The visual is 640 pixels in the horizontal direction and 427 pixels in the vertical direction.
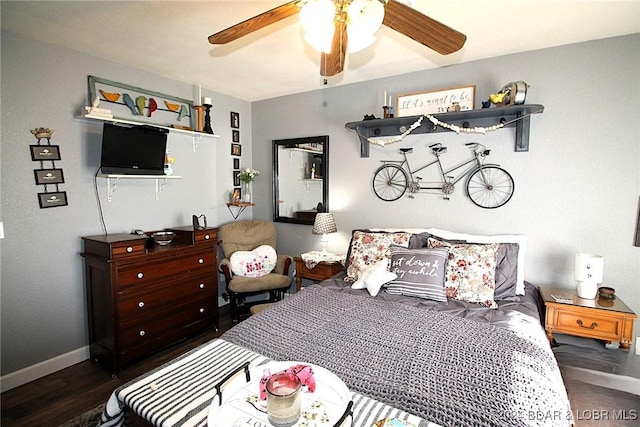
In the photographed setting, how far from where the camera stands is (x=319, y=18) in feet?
4.15

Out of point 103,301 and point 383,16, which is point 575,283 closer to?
point 383,16

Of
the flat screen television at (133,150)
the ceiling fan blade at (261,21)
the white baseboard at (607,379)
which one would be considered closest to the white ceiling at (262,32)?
the ceiling fan blade at (261,21)

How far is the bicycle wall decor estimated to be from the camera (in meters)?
2.73

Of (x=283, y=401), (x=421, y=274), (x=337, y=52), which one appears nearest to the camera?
(x=283, y=401)

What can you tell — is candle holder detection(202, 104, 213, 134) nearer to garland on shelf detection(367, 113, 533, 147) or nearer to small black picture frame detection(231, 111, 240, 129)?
small black picture frame detection(231, 111, 240, 129)

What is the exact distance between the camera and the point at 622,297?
7.75ft

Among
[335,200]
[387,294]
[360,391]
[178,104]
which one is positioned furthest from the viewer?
[335,200]

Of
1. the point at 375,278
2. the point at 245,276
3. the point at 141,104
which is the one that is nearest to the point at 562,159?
the point at 375,278

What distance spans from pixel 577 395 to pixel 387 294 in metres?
1.37

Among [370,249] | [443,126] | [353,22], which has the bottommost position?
[370,249]

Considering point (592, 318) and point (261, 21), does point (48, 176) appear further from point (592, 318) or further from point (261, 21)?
point (592, 318)

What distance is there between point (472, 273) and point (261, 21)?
6.60 ft

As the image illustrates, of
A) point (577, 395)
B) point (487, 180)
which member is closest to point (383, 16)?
point (487, 180)

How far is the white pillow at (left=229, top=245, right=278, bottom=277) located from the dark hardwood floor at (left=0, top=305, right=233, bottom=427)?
93 centimetres
